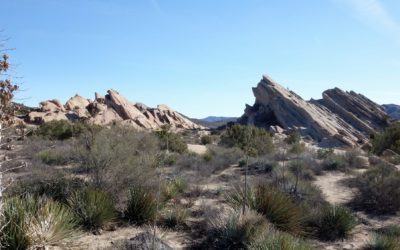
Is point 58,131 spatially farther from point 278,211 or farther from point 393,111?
point 393,111

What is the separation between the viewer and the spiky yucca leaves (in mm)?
6230

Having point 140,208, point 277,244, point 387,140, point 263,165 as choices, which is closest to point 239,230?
point 277,244

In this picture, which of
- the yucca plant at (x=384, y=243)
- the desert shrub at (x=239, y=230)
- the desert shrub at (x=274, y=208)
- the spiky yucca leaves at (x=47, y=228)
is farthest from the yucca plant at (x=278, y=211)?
the spiky yucca leaves at (x=47, y=228)

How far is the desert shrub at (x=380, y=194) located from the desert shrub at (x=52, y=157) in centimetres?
1051

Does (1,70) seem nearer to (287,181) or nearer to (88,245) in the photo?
(88,245)

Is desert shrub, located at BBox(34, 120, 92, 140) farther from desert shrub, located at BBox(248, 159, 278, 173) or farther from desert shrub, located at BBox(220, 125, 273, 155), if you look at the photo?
desert shrub, located at BBox(248, 159, 278, 173)

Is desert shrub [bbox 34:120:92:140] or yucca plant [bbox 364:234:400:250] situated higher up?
desert shrub [bbox 34:120:92:140]

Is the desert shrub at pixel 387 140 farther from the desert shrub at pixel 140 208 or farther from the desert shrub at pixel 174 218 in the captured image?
the desert shrub at pixel 140 208

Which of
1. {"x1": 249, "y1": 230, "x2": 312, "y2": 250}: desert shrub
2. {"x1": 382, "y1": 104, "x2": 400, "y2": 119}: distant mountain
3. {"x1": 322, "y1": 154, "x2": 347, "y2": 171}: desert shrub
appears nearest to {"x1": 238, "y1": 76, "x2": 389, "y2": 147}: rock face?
{"x1": 322, "y1": 154, "x2": 347, "y2": 171}: desert shrub

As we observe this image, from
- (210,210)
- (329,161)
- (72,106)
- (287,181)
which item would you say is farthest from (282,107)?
(210,210)

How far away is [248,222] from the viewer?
764 centimetres

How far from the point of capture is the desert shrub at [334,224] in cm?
924

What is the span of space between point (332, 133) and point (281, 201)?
33.9m

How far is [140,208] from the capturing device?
9.23 m
